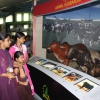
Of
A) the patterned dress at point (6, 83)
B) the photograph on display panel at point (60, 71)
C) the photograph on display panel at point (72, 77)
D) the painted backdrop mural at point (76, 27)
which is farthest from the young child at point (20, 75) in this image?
the painted backdrop mural at point (76, 27)

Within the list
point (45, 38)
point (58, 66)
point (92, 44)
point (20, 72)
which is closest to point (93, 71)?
point (92, 44)

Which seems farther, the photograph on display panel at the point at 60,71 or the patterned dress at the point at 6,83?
the photograph on display panel at the point at 60,71

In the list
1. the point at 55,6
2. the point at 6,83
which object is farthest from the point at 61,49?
the point at 6,83

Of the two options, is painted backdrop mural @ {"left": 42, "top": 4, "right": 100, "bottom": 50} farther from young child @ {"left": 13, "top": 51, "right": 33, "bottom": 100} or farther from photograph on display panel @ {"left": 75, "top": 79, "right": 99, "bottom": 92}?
young child @ {"left": 13, "top": 51, "right": 33, "bottom": 100}

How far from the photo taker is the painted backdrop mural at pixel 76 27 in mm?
2247

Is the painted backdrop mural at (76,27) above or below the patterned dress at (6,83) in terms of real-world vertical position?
above

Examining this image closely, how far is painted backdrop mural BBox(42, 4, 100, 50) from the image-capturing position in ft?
7.37

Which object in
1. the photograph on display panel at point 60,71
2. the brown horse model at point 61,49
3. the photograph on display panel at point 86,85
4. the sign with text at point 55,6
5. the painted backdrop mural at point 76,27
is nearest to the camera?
the photograph on display panel at point 86,85

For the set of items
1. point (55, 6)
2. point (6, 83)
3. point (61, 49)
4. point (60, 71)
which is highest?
point (55, 6)

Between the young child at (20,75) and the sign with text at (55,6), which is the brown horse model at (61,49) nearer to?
the sign with text at (55,6)

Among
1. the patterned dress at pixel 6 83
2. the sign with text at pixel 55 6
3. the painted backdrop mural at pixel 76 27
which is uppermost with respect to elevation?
the sign with text at pixel 55 6

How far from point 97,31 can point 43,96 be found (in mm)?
1599

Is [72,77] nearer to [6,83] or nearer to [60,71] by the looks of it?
[60,71]

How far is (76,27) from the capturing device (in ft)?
8.56
